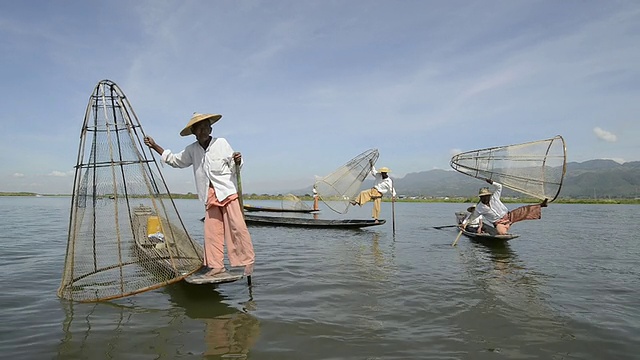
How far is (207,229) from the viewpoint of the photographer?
5.39m

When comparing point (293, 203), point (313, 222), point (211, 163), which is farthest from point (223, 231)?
point (293, 203)

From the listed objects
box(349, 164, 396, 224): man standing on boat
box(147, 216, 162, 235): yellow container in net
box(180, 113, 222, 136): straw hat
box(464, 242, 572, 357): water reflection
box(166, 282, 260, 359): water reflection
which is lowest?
box(464, 242, 572, 357): water reflection

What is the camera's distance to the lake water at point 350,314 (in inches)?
148

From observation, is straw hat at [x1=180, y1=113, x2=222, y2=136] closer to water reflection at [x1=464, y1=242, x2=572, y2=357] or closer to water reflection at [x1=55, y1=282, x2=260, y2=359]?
water reflection at [x1=55, y1=282, x2=260, y2=359]

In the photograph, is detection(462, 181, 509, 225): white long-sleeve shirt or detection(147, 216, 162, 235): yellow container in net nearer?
detection(147, 216, 162, 235): yellow container in net

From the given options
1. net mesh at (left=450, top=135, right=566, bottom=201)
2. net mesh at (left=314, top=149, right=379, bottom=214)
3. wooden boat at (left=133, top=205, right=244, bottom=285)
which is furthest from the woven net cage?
net mesh at (left=314, top=149, right=379, bottom=214)

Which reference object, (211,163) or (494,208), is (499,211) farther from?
(211,163)

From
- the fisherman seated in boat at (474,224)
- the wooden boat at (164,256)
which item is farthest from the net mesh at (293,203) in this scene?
the wooden boat at (164,256)

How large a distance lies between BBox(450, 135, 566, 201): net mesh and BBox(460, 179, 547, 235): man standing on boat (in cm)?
37

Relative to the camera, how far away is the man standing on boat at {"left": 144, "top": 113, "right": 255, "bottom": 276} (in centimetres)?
524

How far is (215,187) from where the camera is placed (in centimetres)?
525

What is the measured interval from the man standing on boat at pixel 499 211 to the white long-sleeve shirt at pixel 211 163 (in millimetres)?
7543

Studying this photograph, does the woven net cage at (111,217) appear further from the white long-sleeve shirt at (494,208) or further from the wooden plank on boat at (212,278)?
the white long-sleeve shirt at (494,208)

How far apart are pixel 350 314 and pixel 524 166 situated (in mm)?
7031
